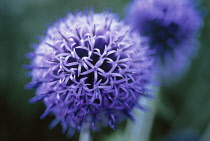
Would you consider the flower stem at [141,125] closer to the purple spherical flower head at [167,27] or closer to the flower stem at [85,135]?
the purple spherical flower head at [167,27]

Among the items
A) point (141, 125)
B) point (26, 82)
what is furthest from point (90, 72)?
point (26, 82)

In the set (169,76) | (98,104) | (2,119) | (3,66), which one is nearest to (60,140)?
(2,119)

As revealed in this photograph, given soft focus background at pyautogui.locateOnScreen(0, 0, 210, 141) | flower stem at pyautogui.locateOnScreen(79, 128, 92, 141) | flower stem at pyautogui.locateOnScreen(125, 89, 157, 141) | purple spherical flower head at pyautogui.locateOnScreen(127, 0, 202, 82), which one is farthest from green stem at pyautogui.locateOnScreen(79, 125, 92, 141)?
soft focus background at pyautogui.locateOnScreen(0, 0, 210, 141)

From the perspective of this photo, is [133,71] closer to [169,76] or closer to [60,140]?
[169,76]

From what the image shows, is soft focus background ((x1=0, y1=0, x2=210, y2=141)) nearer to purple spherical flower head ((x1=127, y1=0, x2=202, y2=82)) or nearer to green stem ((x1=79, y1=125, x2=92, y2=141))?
purple spherical flower head ((x1=127, y1=0, x2=202, y2=82))

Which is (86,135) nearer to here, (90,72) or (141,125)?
(90,72)
